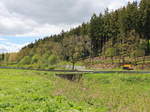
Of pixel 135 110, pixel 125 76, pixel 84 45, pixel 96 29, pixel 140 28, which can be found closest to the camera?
pixel 135 110

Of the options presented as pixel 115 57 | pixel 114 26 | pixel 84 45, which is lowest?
pixel 115 57

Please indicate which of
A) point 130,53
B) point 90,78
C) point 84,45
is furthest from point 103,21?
point 90,78

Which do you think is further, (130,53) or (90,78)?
(130,53)

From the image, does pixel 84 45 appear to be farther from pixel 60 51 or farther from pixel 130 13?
pixel 130 13

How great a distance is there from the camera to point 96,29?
8431cm

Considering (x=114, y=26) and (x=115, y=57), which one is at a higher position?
(x=114, y=26)

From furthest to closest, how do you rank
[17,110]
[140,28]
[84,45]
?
[84,45] < [140,28] < [17,110]

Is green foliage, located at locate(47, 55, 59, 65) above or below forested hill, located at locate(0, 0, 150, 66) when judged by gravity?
below

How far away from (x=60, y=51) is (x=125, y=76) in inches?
2007

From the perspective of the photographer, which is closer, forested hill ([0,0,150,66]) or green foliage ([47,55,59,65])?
forested hill ([0,0,150,66])

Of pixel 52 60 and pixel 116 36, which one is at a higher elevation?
pixel 116 36

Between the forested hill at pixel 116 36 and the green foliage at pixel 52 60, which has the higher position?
the forested hill at pixel 116 36

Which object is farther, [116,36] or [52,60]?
[116,36]

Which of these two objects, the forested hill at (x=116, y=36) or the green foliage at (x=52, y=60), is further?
the green foliage at (x=52, y=60)
